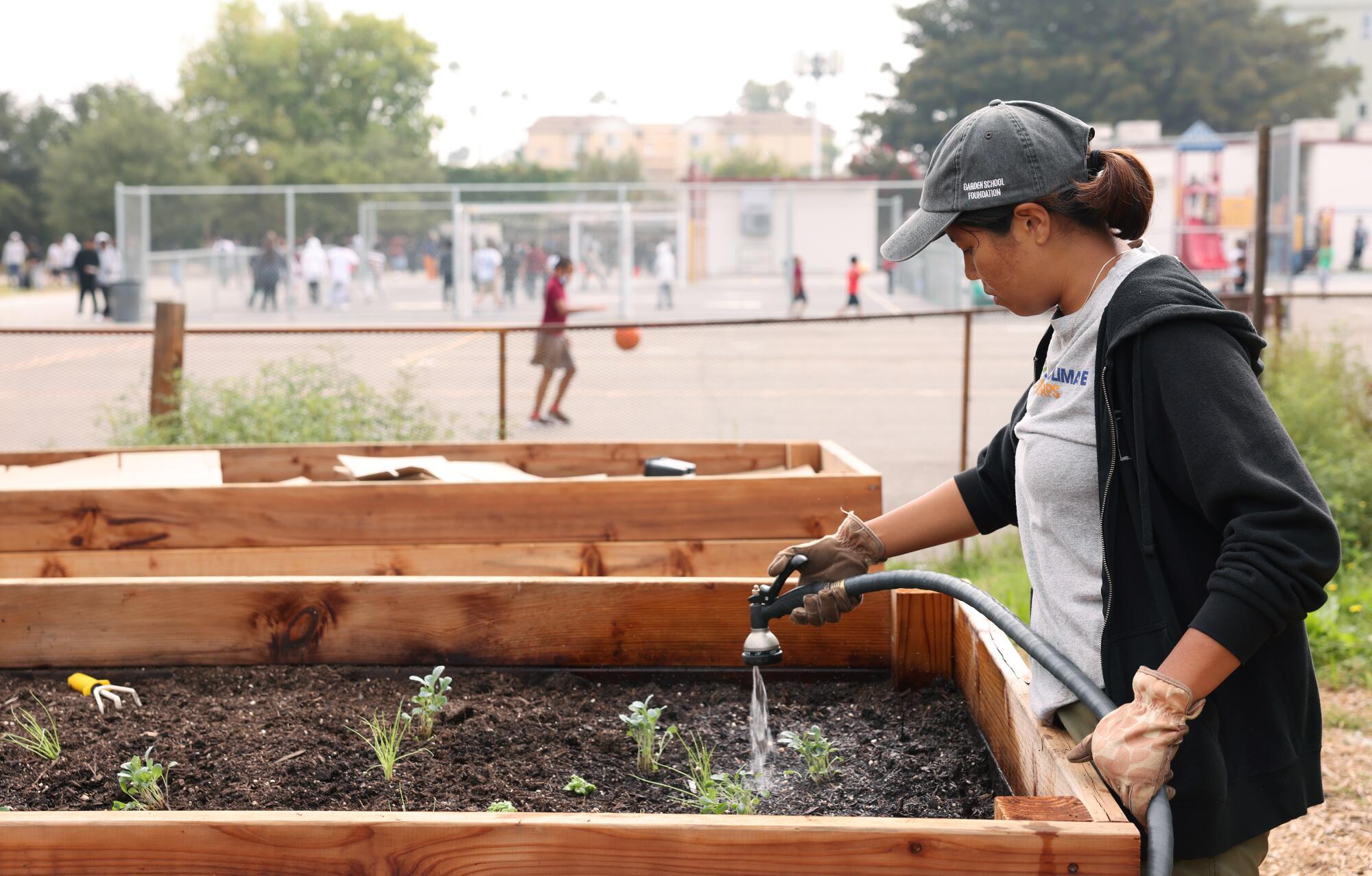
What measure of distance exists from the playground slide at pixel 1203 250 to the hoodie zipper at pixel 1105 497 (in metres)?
27.3

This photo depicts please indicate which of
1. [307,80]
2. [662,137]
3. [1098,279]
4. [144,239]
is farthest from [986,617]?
[662,137]

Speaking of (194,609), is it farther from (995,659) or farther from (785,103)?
(785,103)

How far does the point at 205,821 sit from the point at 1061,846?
1.26 meters

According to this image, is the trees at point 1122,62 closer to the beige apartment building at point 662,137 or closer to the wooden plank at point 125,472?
the wooden plank at point 125,472

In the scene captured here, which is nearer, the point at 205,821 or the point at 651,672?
the point at 205,821

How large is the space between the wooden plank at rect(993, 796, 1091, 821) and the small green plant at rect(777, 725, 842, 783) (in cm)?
71

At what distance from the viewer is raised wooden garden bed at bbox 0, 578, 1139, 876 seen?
1.84 m

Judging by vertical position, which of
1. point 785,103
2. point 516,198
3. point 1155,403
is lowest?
point 1155,403

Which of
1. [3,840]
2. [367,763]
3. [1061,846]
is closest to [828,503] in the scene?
[367,763]

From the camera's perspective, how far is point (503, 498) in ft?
14.2

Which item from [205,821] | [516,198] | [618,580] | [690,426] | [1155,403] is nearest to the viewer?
[1155,403]

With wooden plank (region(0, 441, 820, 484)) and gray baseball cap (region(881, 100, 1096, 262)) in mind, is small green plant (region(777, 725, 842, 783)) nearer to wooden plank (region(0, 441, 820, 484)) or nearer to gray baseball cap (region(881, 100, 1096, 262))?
gray baseball cap (region(881, 100, 1096, 262))

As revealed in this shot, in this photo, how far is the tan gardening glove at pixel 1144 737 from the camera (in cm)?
166

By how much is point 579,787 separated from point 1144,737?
1.21 metres
